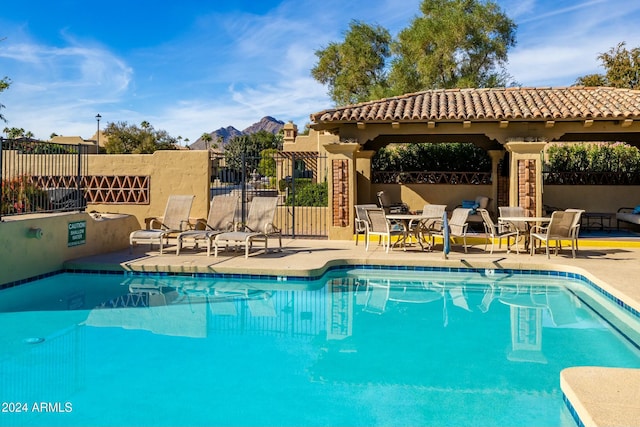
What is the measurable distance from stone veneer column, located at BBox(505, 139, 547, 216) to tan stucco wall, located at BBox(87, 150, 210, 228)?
8.29 meters

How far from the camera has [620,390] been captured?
393cm

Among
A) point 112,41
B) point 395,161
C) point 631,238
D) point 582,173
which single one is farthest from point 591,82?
point 112,41

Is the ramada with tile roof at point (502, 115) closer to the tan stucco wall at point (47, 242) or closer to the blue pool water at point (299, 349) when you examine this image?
the blue pool water at point (299, 349)

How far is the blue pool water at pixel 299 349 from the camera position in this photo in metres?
4.38

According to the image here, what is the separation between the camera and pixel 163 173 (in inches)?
561

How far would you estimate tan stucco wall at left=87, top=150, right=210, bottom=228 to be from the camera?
14.0m

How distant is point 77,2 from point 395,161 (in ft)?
46.2

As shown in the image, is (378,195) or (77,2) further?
(77,2)

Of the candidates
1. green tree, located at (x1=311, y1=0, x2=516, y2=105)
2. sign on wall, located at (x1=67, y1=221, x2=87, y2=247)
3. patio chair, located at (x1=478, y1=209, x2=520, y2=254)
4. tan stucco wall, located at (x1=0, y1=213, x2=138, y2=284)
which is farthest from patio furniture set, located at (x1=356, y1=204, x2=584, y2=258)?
green tree, located at (x1=311, y1=0, x2=516, y2=105)

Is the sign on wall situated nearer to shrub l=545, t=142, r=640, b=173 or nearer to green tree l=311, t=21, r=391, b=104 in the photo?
shrub l=545, t=142, r=640, b=173

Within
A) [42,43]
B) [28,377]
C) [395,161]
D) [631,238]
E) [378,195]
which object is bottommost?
[28,377]

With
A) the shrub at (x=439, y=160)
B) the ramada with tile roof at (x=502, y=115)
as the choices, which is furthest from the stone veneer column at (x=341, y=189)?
the shrub at (x=439, y=160)

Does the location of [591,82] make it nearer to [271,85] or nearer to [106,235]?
[271,85]

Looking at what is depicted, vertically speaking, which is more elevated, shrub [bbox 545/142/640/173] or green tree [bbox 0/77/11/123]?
green tree [bbox 0/77/11/123]
